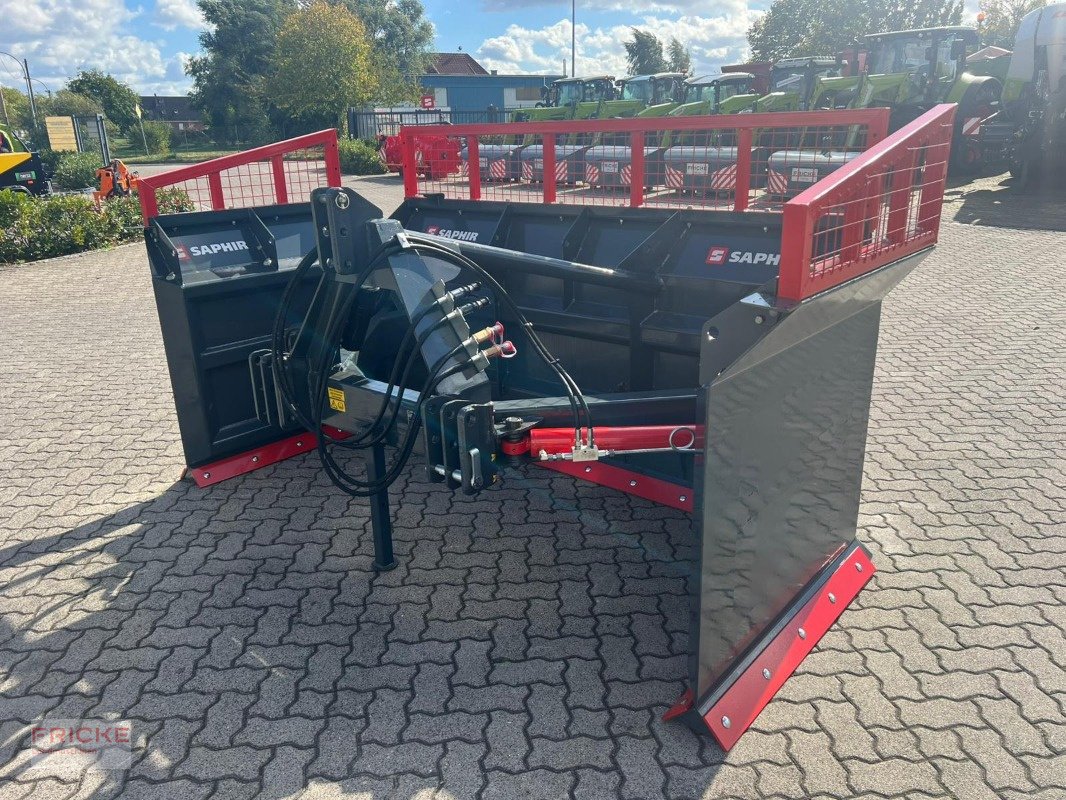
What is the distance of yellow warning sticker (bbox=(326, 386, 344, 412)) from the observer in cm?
328

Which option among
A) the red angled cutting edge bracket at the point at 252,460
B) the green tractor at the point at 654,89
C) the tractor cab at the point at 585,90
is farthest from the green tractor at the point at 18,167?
the red angled cutting edge bracket at the point at 252,460

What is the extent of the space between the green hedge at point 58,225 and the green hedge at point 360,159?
1254 cm

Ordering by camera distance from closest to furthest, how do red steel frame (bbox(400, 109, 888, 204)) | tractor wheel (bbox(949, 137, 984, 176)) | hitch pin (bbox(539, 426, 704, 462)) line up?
1. hitch pin (bbox(539, 426, 704, 462))
2. red steel frame (bbox(400, 109, 888, 204))
3. tractor wheel (bbox(949, 137, 984, 176))

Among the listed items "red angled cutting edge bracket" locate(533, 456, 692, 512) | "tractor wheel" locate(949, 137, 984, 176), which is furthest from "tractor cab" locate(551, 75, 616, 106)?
"red angled cutting edge bracket" locate(533, 456, 692, 512)

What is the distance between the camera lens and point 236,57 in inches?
1902

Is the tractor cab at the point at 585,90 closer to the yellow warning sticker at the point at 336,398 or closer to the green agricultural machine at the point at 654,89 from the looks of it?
the green agricultural machine at the point at 654,89

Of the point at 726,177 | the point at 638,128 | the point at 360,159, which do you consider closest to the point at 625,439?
the point at 638,128

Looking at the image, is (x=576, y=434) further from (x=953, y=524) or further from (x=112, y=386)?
(x=112, y=386)

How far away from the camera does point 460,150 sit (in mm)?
6047

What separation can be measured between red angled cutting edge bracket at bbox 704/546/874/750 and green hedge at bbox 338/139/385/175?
923 inches

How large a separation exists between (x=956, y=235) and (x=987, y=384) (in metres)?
6.77

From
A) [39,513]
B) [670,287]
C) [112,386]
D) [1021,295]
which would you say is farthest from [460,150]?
[1021,295]

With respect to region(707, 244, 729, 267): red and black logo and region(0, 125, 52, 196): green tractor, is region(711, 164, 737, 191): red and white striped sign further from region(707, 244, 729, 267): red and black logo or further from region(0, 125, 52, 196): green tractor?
region(0, 125, 52, 196): green tractor

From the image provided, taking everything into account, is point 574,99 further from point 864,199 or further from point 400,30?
point 400,30
